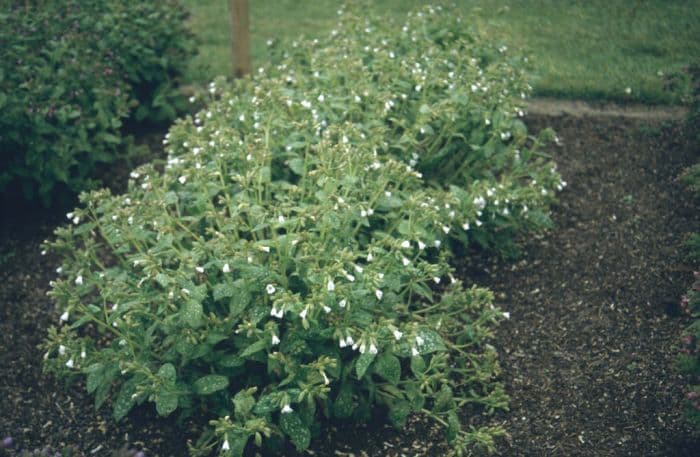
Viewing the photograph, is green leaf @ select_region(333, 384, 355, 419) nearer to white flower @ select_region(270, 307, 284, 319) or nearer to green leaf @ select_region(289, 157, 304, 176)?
white flower @ select_region(270, 307, 284, 319)

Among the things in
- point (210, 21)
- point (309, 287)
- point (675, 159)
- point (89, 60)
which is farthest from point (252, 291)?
point (210, 21)

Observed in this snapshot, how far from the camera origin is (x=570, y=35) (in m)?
6.97

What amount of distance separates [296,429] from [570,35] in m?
4.98

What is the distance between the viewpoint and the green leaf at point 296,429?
3.20 m

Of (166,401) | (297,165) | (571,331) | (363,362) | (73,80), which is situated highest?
(73,80)

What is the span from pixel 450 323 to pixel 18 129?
2.87m

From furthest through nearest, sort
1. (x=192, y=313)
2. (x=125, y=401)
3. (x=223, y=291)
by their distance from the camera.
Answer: (x=125, y=401) → (x=223, y=291) → (x=192, y=313)

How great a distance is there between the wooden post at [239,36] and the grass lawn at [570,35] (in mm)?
329

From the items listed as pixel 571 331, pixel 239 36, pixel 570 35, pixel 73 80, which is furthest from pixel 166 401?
pixel 570 35

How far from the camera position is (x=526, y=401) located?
371 centimetres

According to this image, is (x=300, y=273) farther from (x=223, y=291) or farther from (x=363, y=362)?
(x=363, y=362)

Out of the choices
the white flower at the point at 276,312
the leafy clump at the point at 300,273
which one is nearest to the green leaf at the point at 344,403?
the leafy clump at the point at 300,273

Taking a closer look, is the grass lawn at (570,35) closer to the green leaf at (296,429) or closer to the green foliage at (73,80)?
the green foliage at (73,80)

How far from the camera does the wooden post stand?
6.22m
